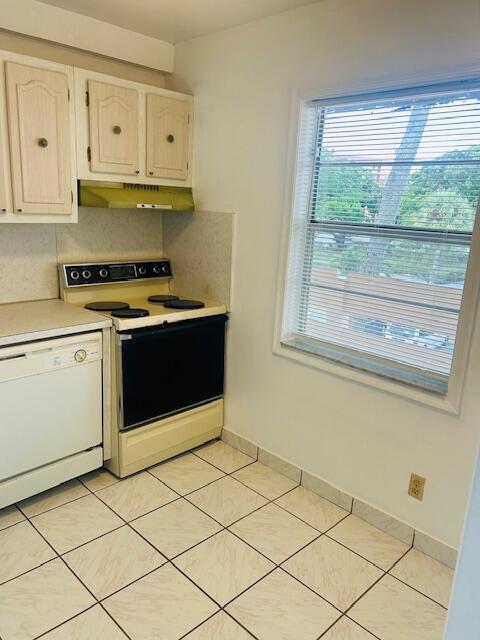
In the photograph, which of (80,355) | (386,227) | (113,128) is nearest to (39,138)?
(113,128)

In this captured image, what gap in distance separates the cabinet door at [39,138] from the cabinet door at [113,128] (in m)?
0.15

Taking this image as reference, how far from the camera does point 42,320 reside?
2271mm

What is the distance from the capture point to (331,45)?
7.02 feet

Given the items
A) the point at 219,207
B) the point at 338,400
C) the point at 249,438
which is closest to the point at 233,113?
the point at 219,207

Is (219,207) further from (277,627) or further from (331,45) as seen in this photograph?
(277,627)

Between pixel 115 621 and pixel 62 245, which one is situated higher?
pixel 62 245

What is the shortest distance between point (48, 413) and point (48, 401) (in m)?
0.06

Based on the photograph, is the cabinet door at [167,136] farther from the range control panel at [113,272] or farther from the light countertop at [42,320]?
the light countertop at [42,320]

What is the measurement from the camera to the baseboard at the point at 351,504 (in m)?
2.08

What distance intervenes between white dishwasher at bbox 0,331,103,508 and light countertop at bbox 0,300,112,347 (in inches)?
1.8

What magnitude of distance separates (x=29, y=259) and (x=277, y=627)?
2.17 metres

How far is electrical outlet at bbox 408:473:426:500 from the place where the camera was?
2.08m

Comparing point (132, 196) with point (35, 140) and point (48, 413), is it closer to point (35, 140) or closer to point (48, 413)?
point (35, 140)

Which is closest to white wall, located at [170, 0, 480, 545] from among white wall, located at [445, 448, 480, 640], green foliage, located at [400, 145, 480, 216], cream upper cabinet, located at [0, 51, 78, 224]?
green foliage, located at [400, 145, 480, 216]
